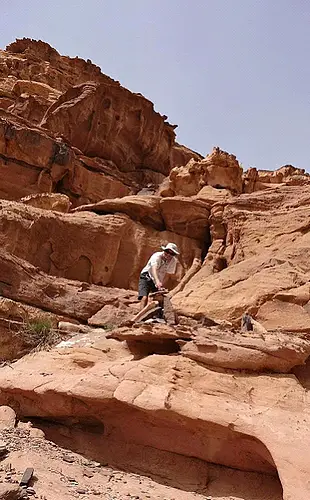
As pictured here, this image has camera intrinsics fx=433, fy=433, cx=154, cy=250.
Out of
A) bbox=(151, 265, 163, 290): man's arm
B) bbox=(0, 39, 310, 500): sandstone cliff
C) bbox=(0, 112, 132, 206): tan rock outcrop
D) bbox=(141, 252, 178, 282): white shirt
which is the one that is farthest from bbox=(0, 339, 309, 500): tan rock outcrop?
bbox=(0, 112, 132, 206): tan rock outcrop

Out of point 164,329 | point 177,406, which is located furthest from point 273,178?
point 177,406

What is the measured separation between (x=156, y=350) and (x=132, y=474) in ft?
6.47

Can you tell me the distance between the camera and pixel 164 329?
685 cm

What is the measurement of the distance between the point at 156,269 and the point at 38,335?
10.5ft

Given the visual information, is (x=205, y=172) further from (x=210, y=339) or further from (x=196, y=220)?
(x=210, y=339)

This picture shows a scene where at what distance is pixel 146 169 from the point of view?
3388 cm

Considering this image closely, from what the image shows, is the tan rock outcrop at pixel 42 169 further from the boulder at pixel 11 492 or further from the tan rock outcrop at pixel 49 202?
the boulder at pixel 11 492

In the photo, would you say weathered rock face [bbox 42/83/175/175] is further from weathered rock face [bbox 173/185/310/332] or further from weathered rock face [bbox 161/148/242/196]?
weathered rock face [bbox 173/185/310/332]

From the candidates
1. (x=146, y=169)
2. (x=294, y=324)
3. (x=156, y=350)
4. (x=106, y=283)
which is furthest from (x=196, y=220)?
(x=146, y=169)

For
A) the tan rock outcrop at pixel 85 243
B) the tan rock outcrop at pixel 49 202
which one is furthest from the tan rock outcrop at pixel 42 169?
the tan rock outcrop at pixel 85 243

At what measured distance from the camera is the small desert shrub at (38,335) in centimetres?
895

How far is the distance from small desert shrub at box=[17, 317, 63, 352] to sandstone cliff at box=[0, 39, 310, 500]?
32mm

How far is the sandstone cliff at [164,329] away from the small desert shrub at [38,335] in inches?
1.3

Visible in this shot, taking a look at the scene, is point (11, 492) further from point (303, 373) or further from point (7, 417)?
point (303, 373)
